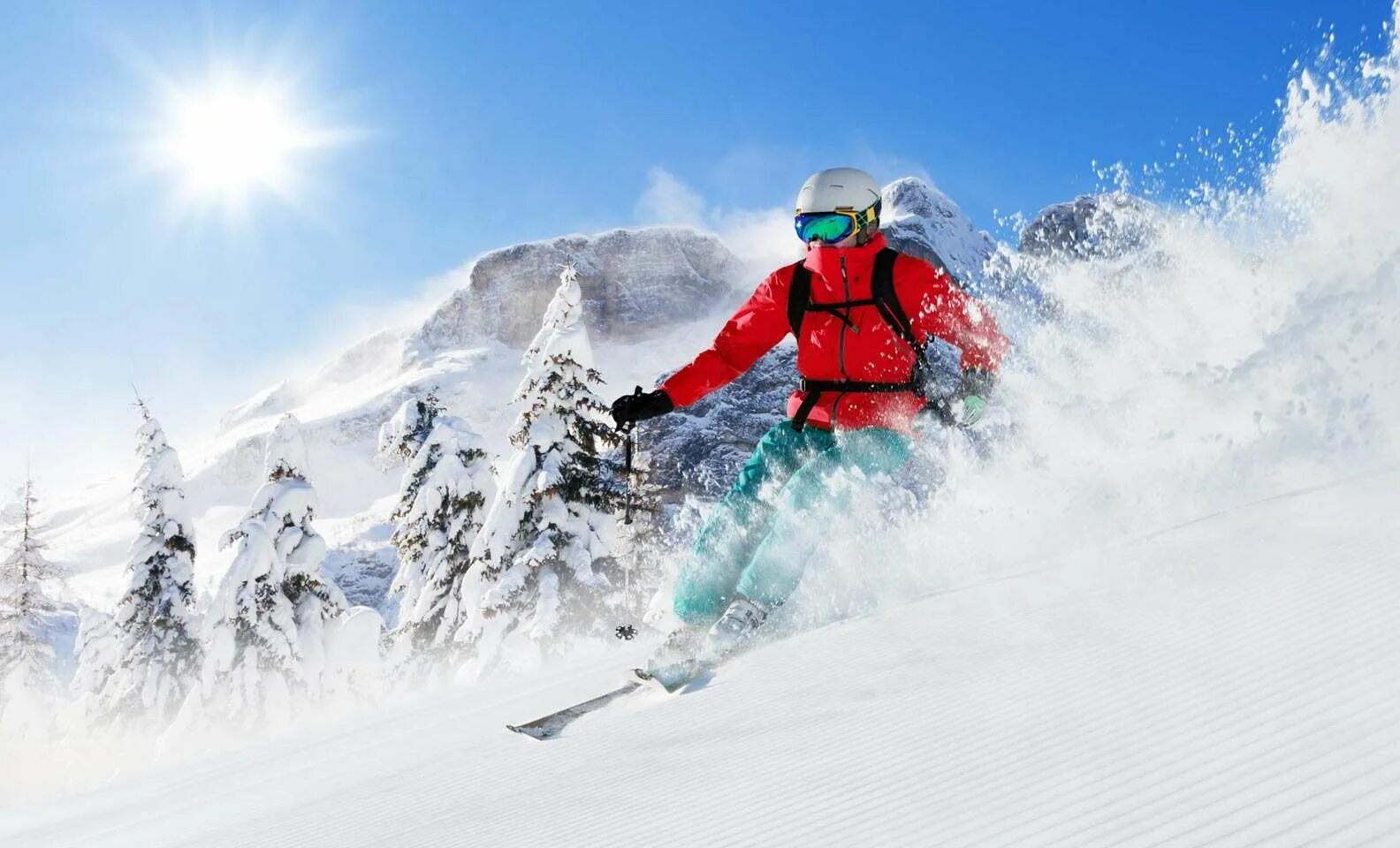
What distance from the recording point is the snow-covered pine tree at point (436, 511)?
1580cm

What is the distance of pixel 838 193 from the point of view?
4.89m

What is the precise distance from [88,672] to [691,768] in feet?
74.4

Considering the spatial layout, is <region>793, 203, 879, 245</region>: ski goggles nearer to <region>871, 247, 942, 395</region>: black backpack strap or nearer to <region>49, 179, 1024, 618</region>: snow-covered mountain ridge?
<region>871, 247, 942, 395</region>: black backpack strap

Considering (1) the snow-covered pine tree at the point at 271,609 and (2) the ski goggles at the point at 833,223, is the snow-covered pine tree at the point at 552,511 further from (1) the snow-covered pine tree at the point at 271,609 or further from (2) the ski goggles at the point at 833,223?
(2) the ski goggles at the point at 833,223

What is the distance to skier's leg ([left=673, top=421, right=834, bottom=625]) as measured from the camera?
4.62 meters

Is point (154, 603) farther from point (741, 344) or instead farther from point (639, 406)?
point (741, 344)

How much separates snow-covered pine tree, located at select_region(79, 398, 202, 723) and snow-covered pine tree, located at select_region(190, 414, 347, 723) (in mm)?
2119

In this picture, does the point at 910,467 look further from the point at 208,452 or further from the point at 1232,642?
the point at 208,452

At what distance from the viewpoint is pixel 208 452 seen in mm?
118438

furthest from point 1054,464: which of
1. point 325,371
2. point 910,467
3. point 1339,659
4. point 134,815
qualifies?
point 325,371

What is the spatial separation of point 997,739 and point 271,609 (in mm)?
17209

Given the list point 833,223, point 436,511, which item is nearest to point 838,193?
point 833,223

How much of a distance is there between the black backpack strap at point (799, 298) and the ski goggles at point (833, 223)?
20 centimetres

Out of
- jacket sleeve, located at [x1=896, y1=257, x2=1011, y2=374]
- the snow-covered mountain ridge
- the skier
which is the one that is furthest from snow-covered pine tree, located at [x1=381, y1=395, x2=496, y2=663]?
the snow-covered mountain ridge
